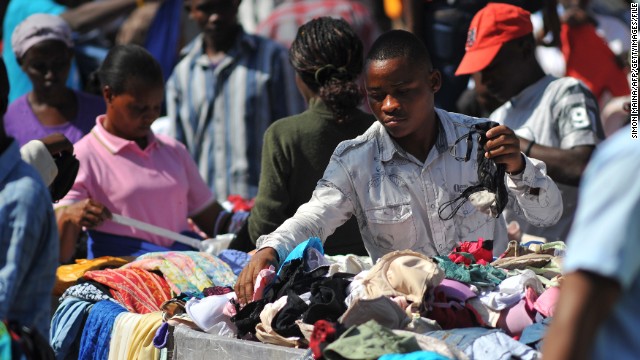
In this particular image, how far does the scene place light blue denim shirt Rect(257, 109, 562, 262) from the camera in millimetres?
4672

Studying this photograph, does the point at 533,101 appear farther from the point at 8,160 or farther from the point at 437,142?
the point at 8,160

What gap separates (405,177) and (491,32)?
6.67ft

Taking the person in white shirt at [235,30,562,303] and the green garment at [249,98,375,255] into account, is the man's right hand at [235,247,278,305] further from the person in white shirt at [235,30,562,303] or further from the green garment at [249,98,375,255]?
the green garment at [249,98,375,255]

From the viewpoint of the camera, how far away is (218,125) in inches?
341

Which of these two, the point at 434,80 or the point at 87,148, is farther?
the point at 87,148

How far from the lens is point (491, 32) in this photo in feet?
21.2

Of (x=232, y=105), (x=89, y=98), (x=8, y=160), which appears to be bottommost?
(x=232, y=105)

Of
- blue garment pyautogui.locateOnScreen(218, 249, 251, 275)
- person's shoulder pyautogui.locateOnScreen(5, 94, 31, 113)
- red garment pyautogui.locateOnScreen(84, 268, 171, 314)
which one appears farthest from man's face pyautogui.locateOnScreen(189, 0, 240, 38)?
red garment pyautogui.locateOnScreen(84, 268, 171, 314)

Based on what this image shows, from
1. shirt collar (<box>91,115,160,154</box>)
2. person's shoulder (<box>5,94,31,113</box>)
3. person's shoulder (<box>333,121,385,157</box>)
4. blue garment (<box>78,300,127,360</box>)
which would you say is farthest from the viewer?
person's shoulder (<box>5,94,31,113</box>)

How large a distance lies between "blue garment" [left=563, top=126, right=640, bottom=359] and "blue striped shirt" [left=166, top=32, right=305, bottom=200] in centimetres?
619

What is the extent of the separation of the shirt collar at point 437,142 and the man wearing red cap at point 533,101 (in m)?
1.43

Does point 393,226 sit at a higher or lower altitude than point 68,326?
higher

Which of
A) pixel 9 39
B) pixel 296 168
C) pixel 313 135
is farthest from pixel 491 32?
pixel 9 39

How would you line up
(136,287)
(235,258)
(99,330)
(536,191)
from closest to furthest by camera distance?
(536,191)
(99,330)
(136,287)
(235,258)
